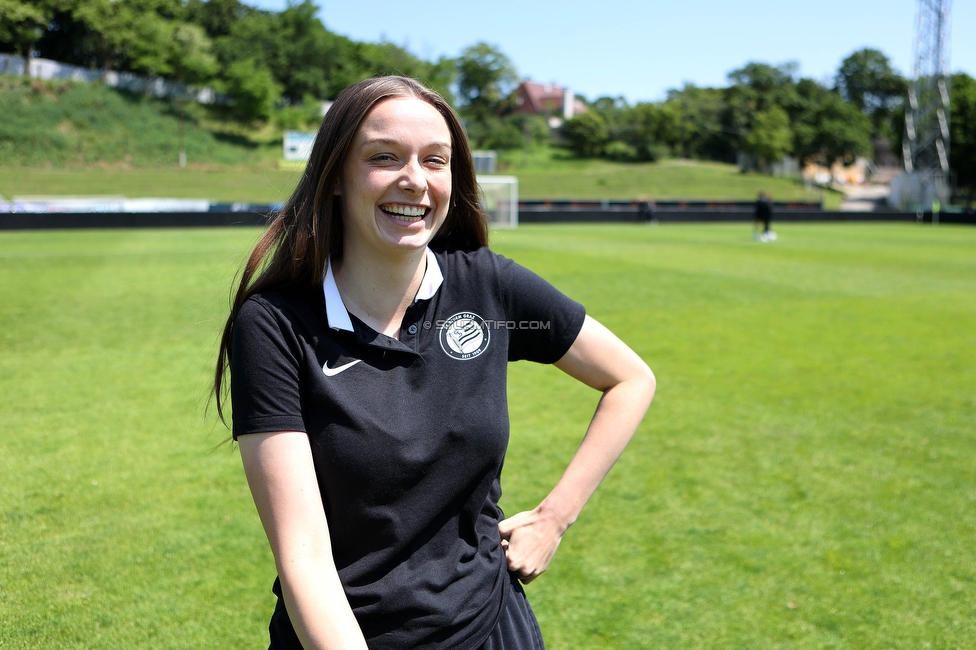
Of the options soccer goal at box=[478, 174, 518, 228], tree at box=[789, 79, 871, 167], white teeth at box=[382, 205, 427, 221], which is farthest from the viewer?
tree at box=[789, 79, 871, 167]

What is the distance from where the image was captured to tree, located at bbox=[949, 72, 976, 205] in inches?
2717

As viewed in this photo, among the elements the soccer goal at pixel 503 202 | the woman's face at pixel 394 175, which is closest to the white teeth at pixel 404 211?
the woman's face at pixel 394 175

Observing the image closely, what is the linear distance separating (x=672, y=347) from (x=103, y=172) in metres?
57.0

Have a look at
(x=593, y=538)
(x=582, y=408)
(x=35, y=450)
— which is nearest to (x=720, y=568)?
(x=593, y=538)

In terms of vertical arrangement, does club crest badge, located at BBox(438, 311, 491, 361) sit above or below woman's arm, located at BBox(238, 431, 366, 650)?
above

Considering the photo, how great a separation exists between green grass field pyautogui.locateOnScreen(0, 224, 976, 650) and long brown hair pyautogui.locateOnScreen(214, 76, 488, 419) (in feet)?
1.39

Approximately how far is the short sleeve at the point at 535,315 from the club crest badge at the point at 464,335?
11 cm

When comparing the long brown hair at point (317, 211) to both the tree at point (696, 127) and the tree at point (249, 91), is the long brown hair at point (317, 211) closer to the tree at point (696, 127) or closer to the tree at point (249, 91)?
the tree at point (249, 91)

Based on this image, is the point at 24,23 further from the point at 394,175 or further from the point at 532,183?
the point at 394,175

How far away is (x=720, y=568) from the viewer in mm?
4391

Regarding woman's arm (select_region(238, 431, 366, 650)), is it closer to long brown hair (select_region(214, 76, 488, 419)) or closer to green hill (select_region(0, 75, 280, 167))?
long brown hair (select_region(214, 76, 488, 419))

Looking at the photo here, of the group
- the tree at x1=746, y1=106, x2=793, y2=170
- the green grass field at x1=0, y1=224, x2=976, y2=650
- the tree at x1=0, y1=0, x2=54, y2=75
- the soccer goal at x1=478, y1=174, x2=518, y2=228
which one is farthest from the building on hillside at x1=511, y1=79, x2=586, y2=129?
the green grass field at x1=0, y1=224, x2=976, y2=650

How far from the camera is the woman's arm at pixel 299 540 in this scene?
1.56m

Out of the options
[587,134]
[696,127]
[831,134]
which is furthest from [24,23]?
[831,134]
